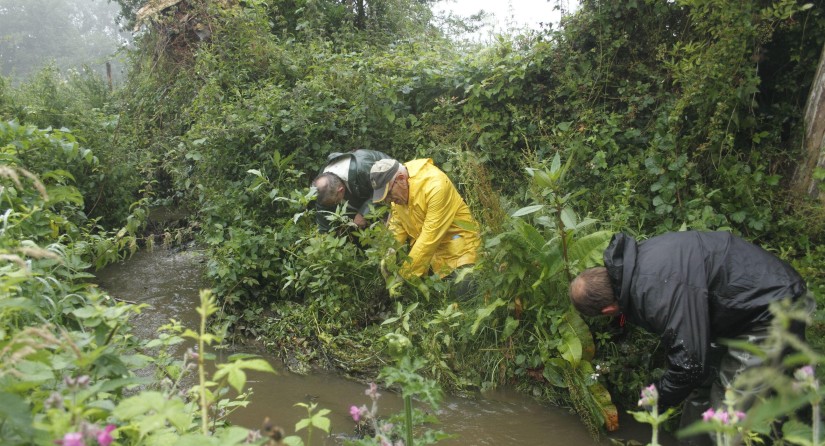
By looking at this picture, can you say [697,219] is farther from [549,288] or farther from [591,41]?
[591,41]

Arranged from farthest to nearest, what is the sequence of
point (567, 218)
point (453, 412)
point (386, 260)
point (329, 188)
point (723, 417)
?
point (329, 188), point (386, 260), point (453, 412), point (567, 218), point (723, 417)

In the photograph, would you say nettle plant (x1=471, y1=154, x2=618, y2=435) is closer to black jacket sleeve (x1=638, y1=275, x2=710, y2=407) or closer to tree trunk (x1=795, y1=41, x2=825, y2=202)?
black jacket sleeve (x1=638, y1=275, x2=710, y2=407)

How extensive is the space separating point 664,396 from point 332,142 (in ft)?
14.8

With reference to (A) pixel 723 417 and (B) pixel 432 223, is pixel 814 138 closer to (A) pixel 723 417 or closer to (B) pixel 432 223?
(B) pixel 432 223

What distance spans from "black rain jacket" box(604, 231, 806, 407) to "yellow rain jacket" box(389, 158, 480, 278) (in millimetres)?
1617

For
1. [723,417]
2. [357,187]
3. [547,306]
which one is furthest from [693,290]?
[357,187]

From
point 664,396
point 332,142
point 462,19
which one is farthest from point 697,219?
point 462,19

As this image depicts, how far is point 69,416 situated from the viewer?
124cm

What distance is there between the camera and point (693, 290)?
2957 millimetres

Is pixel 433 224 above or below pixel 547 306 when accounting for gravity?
above

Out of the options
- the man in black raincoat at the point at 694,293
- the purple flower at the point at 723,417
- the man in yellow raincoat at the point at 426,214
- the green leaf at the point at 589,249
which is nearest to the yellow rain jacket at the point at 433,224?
the man in yellow raincoat at the point at 426,214

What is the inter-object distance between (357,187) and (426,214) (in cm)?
92

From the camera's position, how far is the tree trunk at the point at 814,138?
437 cm

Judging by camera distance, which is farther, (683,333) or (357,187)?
(357,187)
